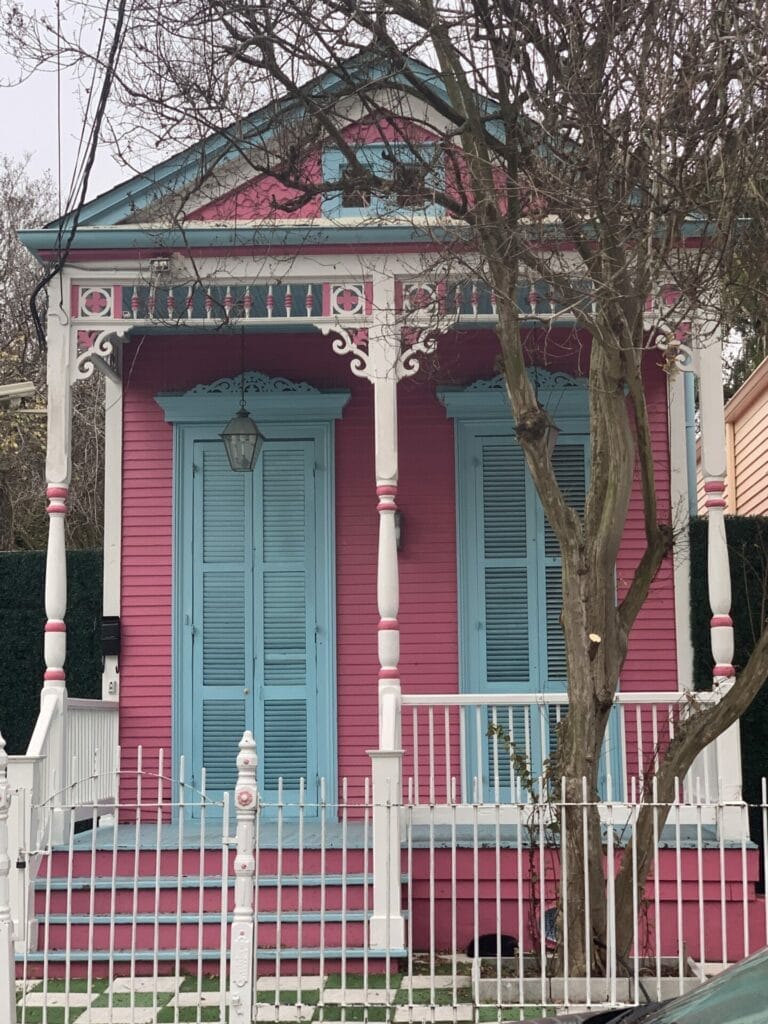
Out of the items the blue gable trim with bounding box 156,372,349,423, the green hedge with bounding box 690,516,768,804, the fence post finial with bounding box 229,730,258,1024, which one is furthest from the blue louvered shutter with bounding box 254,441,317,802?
the fence post finial with bounding box 229,730,258,1024

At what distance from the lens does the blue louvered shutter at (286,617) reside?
1039cm

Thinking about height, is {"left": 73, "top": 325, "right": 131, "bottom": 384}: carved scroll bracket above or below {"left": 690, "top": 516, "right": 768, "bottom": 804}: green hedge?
above

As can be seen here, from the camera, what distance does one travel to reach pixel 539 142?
6875 millimetres

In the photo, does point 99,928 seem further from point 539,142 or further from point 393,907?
point 539,142

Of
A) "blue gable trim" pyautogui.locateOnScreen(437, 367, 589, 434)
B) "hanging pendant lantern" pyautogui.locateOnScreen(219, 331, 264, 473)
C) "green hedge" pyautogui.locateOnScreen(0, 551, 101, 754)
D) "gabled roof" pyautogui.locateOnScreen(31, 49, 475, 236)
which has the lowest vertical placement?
"green hedge" pyautogui.locateOnScreen(0, 551, 101, 754)

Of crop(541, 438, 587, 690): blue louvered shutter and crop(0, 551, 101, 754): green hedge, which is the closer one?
crop(541, 438, 587, 690): blue louvered shutter

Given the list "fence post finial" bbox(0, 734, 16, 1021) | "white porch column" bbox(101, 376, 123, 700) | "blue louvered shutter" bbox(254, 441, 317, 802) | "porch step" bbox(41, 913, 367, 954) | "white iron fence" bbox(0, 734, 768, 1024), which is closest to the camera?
"fence post finial" bbox(0, 734, 16, 1021)

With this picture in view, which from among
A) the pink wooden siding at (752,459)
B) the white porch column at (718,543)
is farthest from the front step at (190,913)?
the pink wooden siding at (752,459)

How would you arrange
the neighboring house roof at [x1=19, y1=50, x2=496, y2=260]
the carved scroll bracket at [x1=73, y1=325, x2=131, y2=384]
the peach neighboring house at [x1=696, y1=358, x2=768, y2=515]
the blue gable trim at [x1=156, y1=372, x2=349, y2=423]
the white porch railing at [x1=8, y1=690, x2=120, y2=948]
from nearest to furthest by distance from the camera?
1. the neighboring house roof at [x1=19, y1=50, x2=496, y2=260]
2. the white porch railing at [x1=8, y1=690, x2=120, y2=948]
3. the carved scroll bracket at [x1=73, y1=325, x2=131, y2=384]
4. the blue gable trim at [x1=156, y1=372, x2=349, y2=423]
5. the peach neighboring house at [x1=696, y1=358, x2=768, y2=515]

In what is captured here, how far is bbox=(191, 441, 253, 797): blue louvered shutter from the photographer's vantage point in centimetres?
1043

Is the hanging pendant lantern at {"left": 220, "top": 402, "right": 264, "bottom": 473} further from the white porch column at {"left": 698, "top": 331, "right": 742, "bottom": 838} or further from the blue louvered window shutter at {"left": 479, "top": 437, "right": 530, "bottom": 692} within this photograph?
the white porch column at {"left": 698, "top": 331, "right": 742, "bottom": 838}

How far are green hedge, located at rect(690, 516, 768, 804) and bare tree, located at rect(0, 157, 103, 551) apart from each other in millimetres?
13657

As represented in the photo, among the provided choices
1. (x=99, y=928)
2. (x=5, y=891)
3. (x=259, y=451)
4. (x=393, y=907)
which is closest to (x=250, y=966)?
(x=5, y=891)

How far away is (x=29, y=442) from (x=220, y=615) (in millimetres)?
13382
